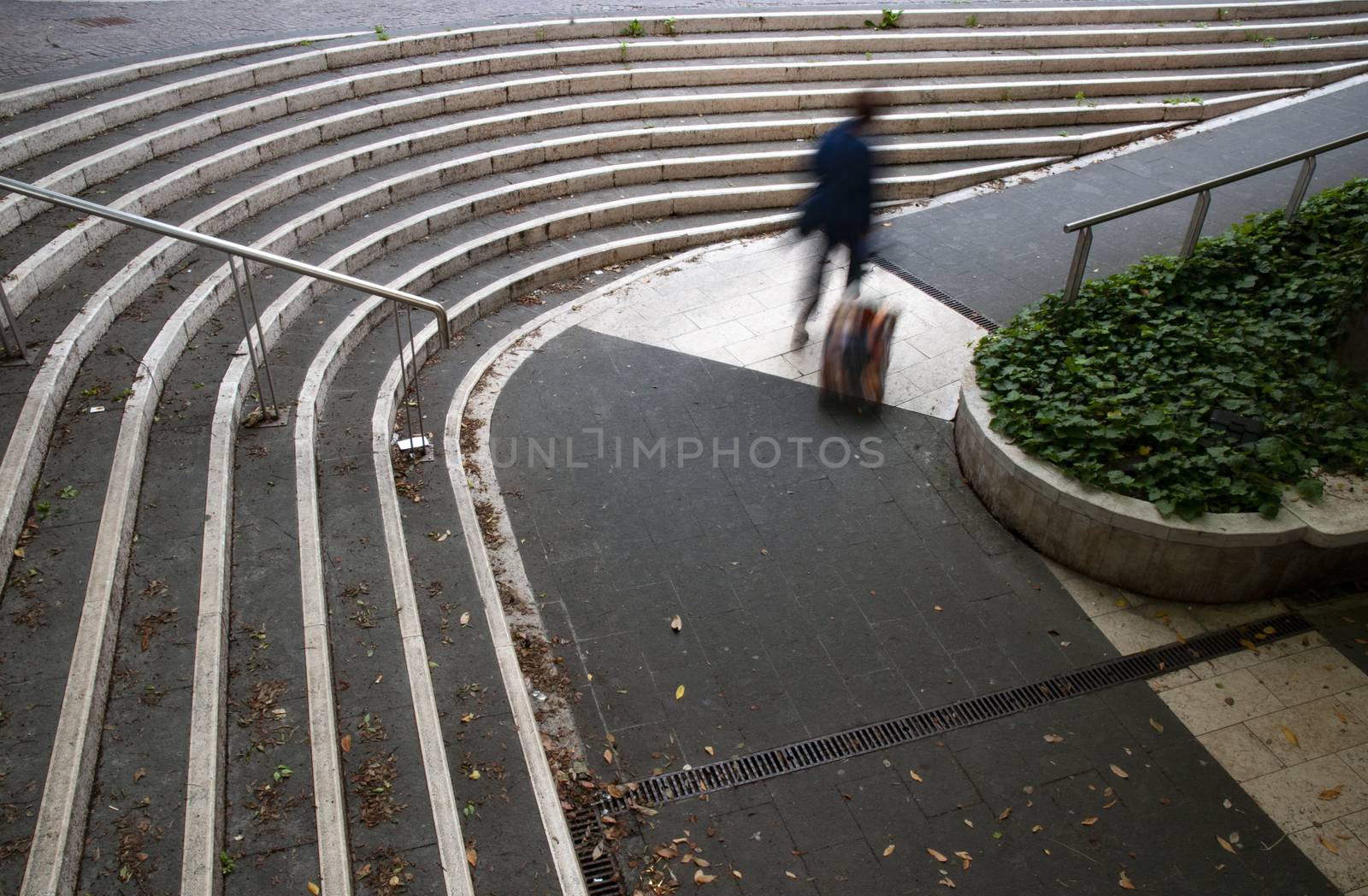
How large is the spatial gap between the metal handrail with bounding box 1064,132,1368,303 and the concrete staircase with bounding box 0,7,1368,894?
307cm

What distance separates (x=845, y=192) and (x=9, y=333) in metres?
5.49

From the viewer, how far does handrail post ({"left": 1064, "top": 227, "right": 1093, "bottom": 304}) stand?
7.44 meters

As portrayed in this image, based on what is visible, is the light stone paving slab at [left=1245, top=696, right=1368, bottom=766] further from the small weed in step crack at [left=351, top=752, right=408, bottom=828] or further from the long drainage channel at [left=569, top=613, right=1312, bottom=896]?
the small weed in step crack at [left=351, top=752, right=408, bottom=828]

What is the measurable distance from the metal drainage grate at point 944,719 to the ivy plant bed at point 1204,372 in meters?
0.80

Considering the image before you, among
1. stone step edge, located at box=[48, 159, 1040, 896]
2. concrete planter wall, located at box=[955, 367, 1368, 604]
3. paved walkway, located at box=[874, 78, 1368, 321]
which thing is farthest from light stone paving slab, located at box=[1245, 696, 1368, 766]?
stone step edge, located at box=[48, 159, 1040, 896]

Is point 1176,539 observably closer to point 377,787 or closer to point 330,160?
point 377,787

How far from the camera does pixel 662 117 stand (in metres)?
11.1

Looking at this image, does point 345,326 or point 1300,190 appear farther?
point 1300,190

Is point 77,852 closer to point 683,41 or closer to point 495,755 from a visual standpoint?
point 495,755

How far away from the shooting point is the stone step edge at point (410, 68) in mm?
7906

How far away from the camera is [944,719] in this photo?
5.45m

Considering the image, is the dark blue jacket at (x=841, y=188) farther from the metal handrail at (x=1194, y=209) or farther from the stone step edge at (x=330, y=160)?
the stone step edge at (x=330, y=160)

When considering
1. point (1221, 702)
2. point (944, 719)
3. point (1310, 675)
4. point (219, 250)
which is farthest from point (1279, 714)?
point (219, 250)

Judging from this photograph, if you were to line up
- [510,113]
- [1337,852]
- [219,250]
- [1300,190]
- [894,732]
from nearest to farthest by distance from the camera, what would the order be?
[1337,852], [894,732], [219,250], [1300,190], [510,113]
